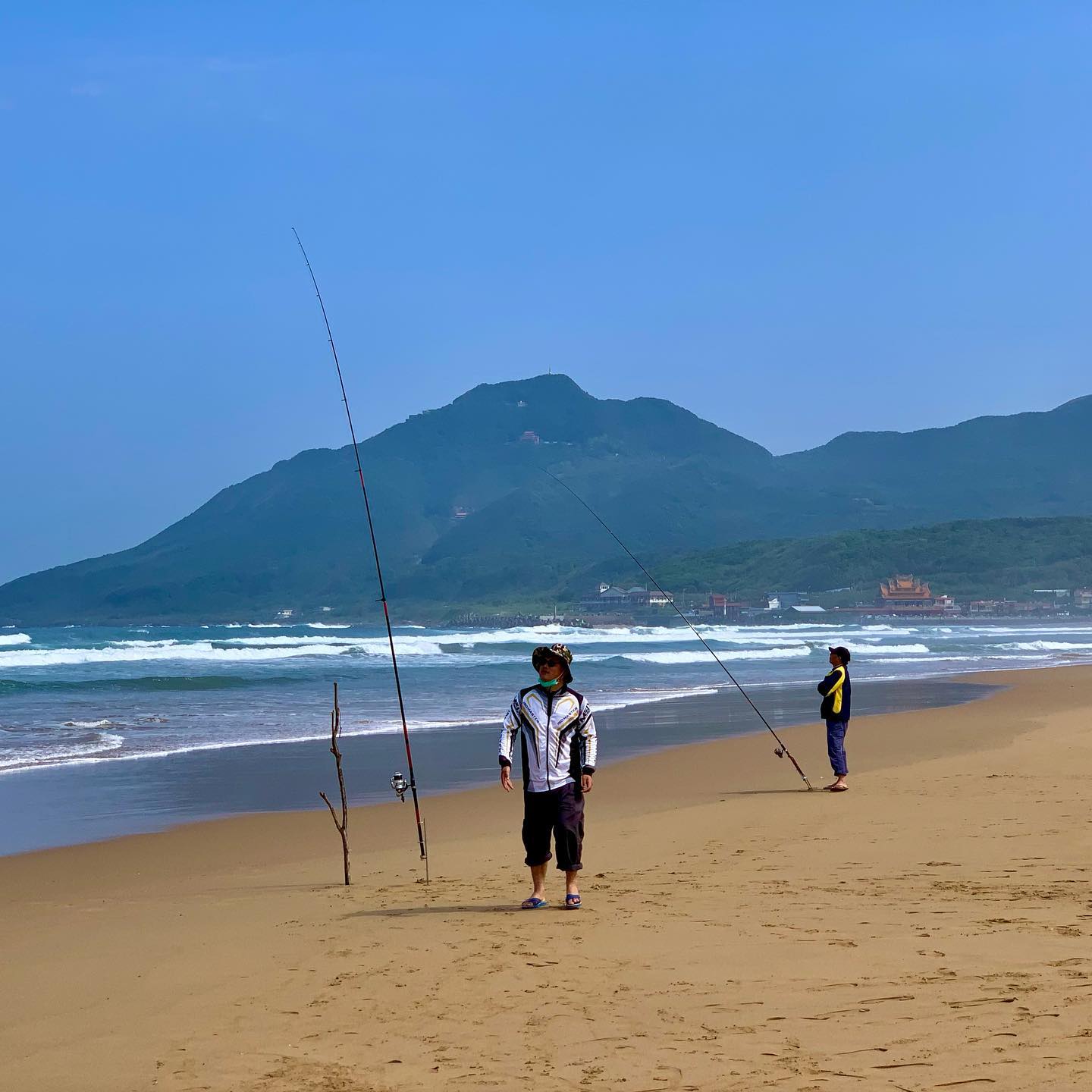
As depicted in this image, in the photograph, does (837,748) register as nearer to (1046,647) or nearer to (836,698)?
(836,698)

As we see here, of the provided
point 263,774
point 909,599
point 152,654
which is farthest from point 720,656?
point 909,599

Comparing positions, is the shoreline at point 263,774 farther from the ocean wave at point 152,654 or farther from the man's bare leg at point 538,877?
the ocean wave at point 152,654

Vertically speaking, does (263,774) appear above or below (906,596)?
above

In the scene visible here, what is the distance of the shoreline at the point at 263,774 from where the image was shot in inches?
395

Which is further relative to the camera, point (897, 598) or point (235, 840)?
point (897, 598)

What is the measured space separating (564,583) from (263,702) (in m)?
134

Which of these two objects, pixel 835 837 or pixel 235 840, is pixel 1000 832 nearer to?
pixel 835 837

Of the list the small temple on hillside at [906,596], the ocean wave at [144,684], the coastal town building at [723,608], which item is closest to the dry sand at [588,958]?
the ocean wave at [144,684]

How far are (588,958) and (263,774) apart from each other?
332 inches

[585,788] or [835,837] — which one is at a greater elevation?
[585,788]

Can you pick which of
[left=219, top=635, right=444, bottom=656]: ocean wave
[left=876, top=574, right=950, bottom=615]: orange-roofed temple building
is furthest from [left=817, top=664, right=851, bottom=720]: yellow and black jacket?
[left=876, top=574, right=950, bottom=615]: orange-roofed temple building

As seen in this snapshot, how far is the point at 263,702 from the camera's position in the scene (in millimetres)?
21969

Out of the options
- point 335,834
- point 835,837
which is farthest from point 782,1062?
Answer: point 335,834

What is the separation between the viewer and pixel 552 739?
610cm
